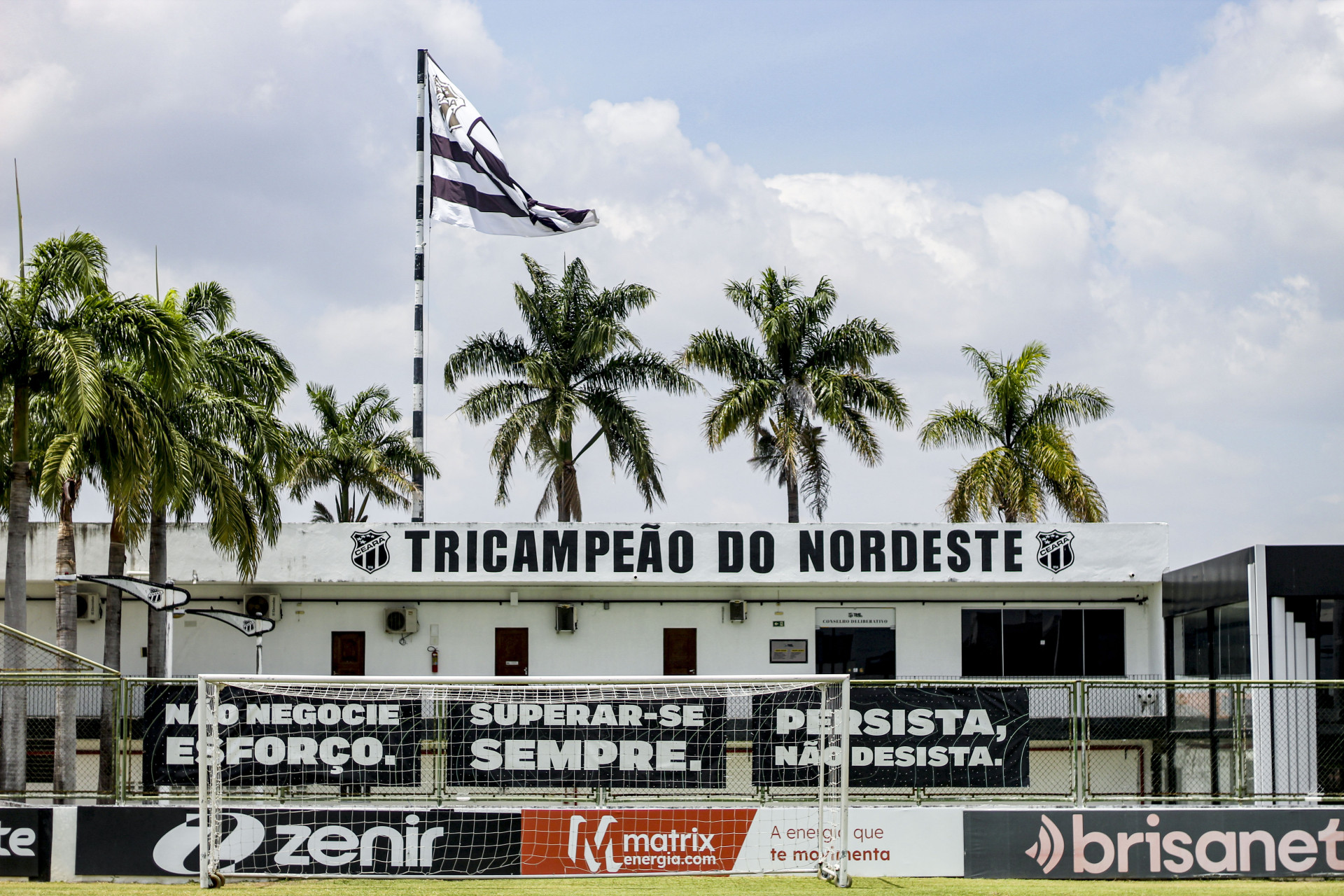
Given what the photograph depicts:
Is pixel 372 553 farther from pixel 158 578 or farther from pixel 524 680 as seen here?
pixel 524 680

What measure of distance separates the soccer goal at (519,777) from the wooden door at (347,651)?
9.45 m

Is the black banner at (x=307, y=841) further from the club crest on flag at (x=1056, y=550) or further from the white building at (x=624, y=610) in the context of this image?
the club crest on flag at (x=1056, y=550)

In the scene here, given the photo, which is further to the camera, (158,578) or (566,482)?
(566,482)

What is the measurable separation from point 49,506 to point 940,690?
14685 mm

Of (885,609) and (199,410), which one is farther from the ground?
(199,410)

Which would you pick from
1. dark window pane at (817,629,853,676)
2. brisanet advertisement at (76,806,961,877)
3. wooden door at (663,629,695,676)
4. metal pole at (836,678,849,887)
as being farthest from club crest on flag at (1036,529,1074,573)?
brisanet advertisement at (76,806,961,877)

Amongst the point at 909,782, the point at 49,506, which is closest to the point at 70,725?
the point at 49,506

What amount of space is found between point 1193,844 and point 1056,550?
1050cm

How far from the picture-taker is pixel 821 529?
24.4 meters

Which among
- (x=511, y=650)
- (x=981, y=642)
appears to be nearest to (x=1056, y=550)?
(x=981, y=642)

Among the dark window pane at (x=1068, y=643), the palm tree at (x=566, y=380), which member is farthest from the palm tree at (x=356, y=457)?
the dark window pane at (x=1068, y=643)

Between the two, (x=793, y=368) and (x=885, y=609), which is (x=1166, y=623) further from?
(x=793, y=368)

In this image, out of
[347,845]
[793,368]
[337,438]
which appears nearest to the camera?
[347,845]

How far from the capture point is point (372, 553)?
2448 centimetres
